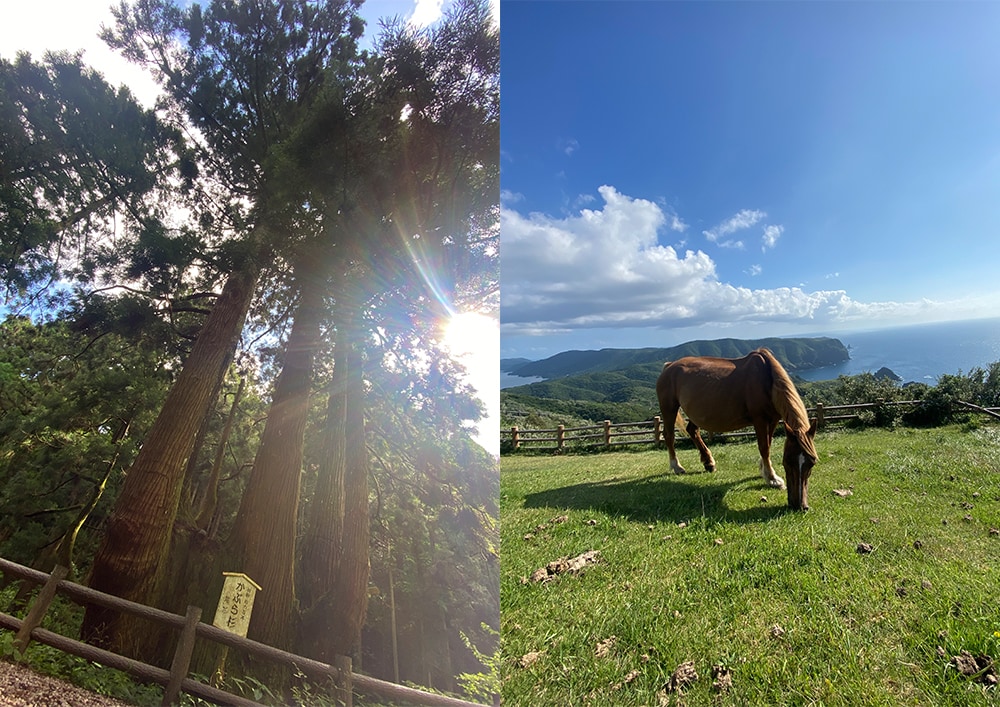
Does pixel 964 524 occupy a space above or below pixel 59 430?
below

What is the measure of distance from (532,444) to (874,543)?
9.69 m

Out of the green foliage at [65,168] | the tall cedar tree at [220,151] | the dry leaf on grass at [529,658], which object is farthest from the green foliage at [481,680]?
the green foliage at [65,168]

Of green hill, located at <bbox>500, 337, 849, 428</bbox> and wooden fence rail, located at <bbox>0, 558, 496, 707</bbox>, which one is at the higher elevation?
green hill, located at <bbox>500, 337, 849, 428</bbox>

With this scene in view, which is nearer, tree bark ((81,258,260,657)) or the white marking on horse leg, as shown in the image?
tree bark ((81,258,260,657))

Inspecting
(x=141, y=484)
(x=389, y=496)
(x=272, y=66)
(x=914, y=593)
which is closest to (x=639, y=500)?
(x=914, y=593)

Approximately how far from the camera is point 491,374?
559 centimetres

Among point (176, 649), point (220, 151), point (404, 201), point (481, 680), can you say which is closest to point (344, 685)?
point (176, 649)

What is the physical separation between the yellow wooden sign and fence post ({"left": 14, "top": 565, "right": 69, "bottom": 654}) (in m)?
0.86

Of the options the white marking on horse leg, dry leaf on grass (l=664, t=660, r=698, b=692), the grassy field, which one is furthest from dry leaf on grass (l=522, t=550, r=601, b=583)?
the white marking on horse leg

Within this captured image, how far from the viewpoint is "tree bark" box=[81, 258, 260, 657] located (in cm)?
263

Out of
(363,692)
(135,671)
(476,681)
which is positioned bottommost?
(476,681)

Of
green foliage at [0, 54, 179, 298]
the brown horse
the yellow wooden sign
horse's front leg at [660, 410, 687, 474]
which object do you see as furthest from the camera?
horse's front leg at [660, 410, 687, 474]

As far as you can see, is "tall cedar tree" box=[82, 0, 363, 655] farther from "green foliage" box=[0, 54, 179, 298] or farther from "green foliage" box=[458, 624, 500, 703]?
"green foliage" box=[458, 624, 500, 703]

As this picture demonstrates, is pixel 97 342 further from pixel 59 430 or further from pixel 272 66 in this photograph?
pixel 272 66
